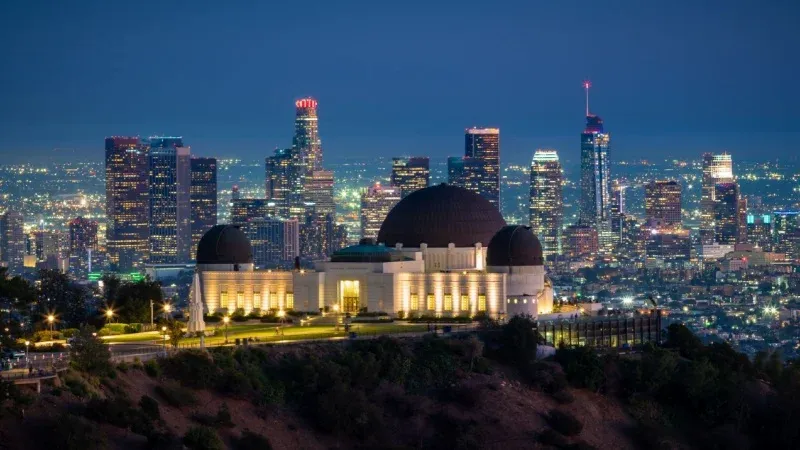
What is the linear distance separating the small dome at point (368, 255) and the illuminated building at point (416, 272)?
0.20ft

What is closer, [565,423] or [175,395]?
[175,395]

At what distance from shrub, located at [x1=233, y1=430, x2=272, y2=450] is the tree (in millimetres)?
6075

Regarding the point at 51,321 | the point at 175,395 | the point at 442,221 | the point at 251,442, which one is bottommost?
the point at 251,442

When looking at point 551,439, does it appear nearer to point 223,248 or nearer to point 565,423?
point 565,423

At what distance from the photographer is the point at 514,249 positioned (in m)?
114

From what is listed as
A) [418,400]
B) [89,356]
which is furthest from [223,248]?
[89,356]

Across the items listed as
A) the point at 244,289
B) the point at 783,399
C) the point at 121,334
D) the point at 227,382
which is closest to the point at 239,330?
the point at 121,334

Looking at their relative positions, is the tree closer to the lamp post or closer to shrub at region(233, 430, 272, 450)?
shrub at region(233, 430, 272, 450)

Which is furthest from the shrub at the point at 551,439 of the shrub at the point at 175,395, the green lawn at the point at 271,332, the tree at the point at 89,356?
the tree at the point at 89,356

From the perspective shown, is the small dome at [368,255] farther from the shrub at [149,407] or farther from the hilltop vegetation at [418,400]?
the shrub at [149,407]

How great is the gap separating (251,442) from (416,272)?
4020 cm

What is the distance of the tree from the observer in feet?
255

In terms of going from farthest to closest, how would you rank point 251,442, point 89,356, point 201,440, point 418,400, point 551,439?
1. point 418,400
2. point 551,439
3. point 89,356
4. point 251,442
5. point 201,440

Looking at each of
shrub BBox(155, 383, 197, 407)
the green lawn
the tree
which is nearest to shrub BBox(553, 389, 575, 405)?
the green lawn
